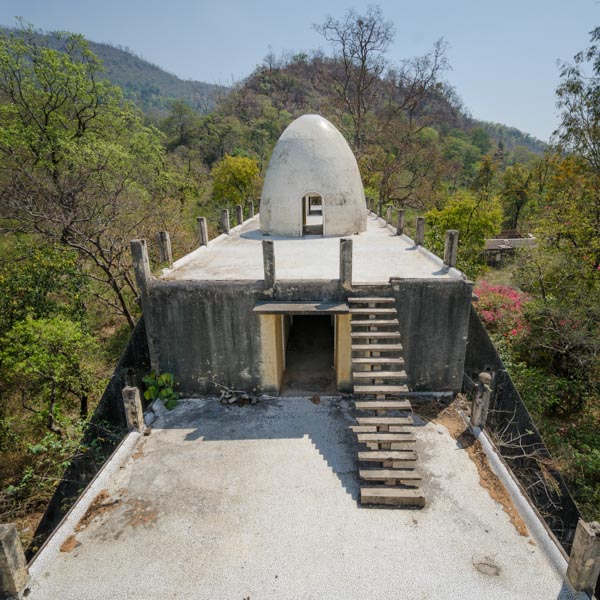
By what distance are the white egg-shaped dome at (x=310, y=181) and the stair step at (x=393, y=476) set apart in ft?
29.4

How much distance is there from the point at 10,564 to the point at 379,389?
606cm

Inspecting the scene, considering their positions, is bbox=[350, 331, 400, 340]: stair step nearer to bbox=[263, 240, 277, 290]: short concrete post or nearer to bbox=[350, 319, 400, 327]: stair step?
bbox=[350, 319, 400, 327]: stair step

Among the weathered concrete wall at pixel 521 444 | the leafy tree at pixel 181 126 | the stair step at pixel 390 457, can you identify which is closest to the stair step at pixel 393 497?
the stair step at pixel 390 457

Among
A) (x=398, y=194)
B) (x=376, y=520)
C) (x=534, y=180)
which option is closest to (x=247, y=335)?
(x=376, y=520)

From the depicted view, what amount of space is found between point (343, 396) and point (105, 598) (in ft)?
19.1

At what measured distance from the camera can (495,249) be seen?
31891 millimetres

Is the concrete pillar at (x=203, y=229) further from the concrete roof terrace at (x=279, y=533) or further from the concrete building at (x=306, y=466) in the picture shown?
the concrete roof terrace at (x=279, y=533)

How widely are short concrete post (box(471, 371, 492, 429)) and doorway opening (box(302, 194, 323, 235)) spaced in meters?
8.20

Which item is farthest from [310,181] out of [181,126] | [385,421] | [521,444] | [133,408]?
[181,126]

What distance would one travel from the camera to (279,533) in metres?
5.93

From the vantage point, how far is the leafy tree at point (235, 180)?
31703mm

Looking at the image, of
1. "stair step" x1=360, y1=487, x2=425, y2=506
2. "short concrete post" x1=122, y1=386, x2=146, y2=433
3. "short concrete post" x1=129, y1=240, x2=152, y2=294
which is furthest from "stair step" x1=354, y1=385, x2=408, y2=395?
"short concrete post" x1=129, y1=240, x2=152, y2=294

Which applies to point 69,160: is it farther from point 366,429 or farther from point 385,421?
point 385,421

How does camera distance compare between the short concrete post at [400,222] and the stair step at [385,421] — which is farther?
the short concrete post at [400,222]
